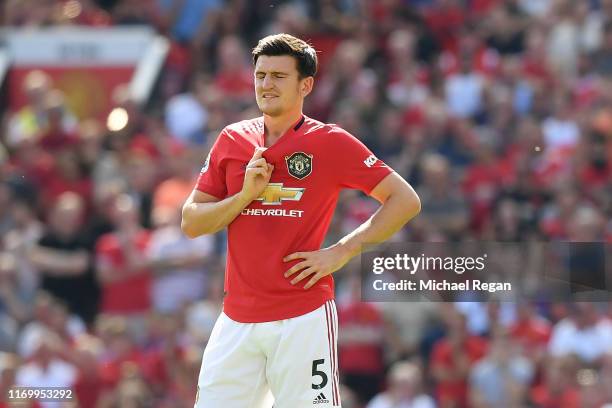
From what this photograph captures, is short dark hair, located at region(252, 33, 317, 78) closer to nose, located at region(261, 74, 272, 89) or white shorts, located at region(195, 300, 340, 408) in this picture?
nose, located at region(261, 74, 272, 89)

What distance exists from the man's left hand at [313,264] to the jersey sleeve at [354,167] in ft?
1.07

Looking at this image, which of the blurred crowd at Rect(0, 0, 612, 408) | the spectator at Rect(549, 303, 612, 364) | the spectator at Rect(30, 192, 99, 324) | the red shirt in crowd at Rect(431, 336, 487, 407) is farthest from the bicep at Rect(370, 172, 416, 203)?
the spectator at Rect(30, 192, 99, 324)

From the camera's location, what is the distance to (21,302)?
11.3 m

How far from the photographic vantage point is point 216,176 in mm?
6004

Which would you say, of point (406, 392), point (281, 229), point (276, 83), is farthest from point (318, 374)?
point (406, 392)

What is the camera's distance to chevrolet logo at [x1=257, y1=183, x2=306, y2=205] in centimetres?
584

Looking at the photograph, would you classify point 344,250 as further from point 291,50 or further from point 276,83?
point 291,50

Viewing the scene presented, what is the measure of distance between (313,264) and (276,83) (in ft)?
2.67

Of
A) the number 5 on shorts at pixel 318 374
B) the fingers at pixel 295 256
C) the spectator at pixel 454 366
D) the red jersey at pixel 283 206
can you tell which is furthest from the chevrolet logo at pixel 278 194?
the spectator at pixel 454 366

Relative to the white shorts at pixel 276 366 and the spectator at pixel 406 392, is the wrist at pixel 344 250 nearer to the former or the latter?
the white shorts at pixel 276 366

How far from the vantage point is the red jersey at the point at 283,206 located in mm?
5781

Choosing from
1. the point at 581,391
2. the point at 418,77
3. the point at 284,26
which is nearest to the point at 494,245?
the point at 581,391

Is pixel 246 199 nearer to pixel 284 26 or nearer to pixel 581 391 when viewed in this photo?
pixel 581 391

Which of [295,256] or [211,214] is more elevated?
[211,214]
